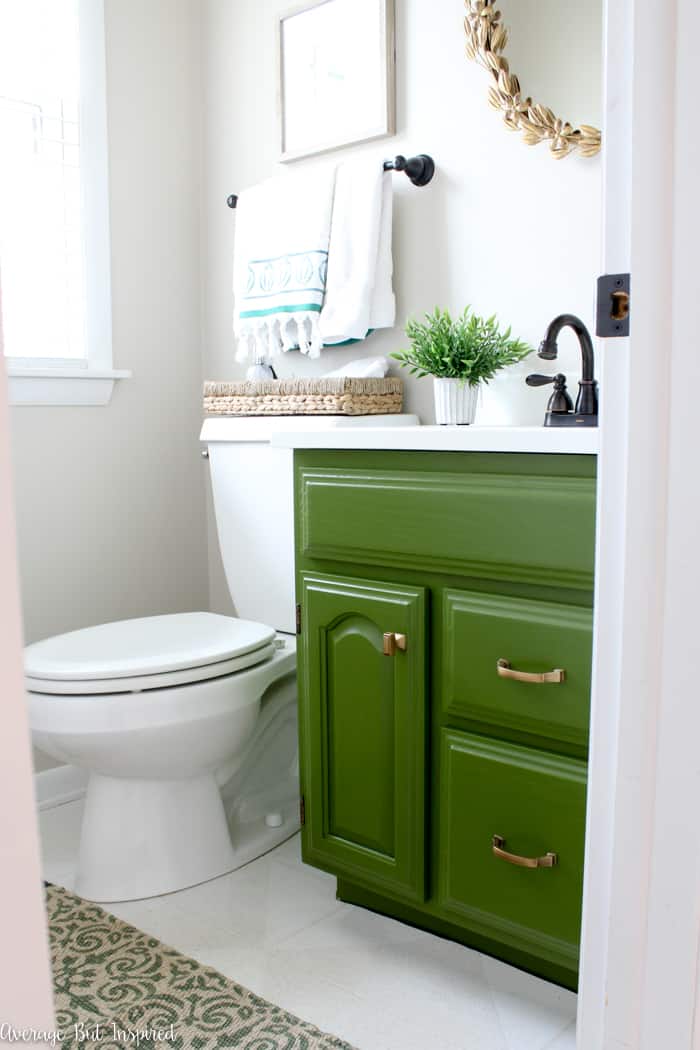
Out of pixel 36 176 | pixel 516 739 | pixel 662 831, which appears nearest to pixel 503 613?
pixel 516 739

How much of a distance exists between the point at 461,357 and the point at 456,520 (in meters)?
0.42

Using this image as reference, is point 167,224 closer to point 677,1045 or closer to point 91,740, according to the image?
point 91,740

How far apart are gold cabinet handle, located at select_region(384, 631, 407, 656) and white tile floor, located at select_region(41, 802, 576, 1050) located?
1.69ft

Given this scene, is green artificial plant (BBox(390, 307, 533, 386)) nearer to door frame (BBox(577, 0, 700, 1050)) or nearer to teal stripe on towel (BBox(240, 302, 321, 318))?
teal stripe on towel (BBox(240, 302, 321, 318))

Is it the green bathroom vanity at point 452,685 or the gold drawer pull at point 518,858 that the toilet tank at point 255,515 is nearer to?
the green bathroom vanity at point 452,685

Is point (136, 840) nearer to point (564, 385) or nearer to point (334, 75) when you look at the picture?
point (564, 385)

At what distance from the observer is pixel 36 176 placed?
2027mm

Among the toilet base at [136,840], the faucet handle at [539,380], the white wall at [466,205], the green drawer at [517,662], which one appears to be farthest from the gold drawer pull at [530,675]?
the toilet base at [136,840]

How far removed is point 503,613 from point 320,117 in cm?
127

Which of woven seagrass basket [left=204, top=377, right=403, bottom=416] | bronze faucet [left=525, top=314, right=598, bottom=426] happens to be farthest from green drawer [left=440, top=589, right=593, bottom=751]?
woven seagrass basket [left=204, top=377, right=403, bottom=416]

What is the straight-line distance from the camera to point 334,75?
6.55 feet

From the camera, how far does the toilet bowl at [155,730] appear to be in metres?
1.61

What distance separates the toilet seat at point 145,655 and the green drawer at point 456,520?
0.91 feet

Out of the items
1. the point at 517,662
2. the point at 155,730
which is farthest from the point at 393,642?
the point at 155,730
